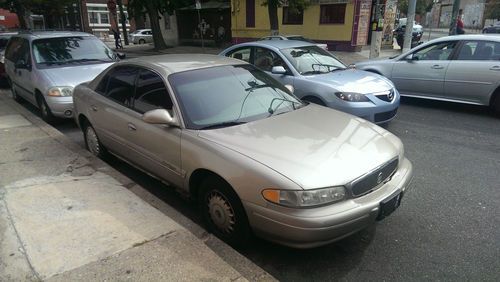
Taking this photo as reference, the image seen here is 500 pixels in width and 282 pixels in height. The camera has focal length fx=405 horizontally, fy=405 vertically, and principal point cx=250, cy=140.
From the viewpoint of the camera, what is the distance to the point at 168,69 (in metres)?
4.16

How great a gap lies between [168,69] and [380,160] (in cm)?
227

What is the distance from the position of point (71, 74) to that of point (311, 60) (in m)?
4.28

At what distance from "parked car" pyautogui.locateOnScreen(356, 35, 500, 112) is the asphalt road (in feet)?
6.75

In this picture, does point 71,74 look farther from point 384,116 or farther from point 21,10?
point 21,10

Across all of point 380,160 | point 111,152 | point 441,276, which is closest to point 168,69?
point 111,152

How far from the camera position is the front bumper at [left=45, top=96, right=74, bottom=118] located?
6863mm

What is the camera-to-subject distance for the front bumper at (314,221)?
9.36ft

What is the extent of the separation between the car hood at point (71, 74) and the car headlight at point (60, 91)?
0.25ft

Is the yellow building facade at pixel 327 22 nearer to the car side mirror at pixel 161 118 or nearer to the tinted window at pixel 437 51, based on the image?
the tinted window at pixel 437 51

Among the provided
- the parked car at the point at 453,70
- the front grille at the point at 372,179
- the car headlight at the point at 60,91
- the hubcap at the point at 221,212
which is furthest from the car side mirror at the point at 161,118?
the parked car at the point at 453,70

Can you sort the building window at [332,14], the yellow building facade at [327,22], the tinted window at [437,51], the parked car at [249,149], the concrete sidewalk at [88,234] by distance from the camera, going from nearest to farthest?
the concrete sidewalk at [88,234], the parked car at [249,149], the tinted window at [437,51], the yellow building facade at [327,22], the building window at [332,14]

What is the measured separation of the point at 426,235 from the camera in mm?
3598

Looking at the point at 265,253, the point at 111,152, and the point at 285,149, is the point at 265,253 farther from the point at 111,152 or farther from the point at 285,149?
the point at 111,152

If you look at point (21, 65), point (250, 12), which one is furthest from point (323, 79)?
point (250, 12)
